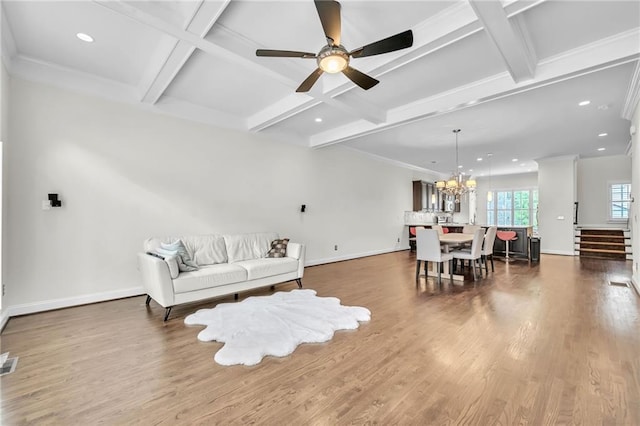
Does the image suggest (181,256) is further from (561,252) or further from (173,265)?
(561,252)

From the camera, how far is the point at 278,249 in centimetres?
478

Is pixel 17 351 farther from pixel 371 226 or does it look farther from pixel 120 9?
pixel 371 226

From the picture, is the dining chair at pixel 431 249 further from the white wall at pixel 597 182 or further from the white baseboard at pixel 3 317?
the white wall at pixel 597 182

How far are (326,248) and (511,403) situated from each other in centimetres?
526

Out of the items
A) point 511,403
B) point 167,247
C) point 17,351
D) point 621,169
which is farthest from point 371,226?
point 621,169

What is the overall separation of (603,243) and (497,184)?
16.0 feet

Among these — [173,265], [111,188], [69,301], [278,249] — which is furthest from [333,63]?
[69,301]

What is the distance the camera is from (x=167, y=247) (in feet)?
12.1

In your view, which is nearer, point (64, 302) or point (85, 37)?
point (85, 37)

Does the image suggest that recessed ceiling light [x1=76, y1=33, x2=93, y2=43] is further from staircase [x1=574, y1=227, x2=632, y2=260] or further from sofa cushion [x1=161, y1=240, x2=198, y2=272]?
staircase [x1=574, y1=227, x2=632, y2=260]

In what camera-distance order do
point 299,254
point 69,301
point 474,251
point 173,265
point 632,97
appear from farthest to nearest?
point 474,251 < point 299,254 < point 632,97 < point 69,301 < point 173,265

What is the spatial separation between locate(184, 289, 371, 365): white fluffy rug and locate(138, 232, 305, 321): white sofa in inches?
9.9

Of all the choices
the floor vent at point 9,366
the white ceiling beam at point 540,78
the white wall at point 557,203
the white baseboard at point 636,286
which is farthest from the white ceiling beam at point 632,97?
the floor vent at point 9,366

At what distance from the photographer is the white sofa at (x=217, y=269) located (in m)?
3.33
